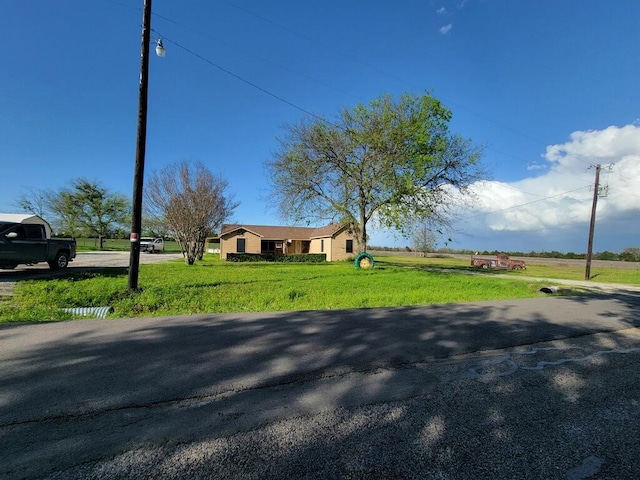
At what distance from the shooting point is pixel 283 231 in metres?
46.0

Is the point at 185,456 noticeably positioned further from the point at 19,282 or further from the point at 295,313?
the point at 19,282

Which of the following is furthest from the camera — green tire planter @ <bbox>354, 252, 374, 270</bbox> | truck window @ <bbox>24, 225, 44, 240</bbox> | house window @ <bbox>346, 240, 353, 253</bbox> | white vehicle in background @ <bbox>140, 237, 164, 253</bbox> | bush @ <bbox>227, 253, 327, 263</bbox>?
white vehicle in background @ <bbox>140, 237, 164, 253</bbox>

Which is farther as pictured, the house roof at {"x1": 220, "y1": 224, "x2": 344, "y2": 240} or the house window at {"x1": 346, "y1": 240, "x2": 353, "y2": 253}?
the house window at {"x1": 346, "y1": 240, "x2": 353, "y2": 253}

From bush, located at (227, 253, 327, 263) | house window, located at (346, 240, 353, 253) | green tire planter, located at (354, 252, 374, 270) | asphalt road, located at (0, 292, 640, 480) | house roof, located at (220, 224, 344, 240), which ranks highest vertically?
house roof, located at (220, 224, 344, 240)

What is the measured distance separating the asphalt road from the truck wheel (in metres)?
10.5

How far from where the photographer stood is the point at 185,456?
7.82 feet

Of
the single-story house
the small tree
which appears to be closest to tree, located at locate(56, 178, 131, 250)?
the small tree

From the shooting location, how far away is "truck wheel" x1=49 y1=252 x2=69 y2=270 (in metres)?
14.5

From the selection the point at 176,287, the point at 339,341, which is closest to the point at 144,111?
the point at 176,287

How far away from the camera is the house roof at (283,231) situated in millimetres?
41375

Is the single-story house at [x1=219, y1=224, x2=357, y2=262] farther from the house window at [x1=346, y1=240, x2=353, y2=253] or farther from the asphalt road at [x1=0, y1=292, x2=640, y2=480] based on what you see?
the asphalt road at [x1=0, y1=292, x2=640, y2=480]

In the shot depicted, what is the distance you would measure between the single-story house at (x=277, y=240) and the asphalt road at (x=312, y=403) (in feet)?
110

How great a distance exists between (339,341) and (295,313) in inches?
91.8

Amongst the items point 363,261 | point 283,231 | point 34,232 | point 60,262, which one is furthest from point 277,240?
point 34,232
